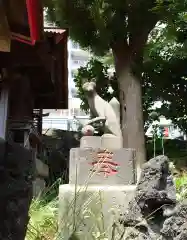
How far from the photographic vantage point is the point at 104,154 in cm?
591

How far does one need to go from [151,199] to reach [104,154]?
2.87 metres

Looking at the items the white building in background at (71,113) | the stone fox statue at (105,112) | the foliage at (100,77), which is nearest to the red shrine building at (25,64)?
the stone fox statue at (105,112)

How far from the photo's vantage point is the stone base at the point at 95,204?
4301 mm

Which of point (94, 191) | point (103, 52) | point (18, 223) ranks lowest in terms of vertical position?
point (94, 191)

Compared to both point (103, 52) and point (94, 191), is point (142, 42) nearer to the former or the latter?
point (103, 52)

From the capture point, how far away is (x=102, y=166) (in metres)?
5.75

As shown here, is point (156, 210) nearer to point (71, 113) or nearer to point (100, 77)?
point (100, 77)

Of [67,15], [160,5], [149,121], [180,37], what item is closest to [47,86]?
[67,15]

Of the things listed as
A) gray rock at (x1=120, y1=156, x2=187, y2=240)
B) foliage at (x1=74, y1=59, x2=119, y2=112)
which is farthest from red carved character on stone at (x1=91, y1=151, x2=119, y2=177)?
foliage at (x1=74, y1=59, x2=119, y2=112)

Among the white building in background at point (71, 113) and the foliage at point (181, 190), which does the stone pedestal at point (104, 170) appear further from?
the white building in background at point (71, 113)

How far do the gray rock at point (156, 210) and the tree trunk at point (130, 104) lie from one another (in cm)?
643

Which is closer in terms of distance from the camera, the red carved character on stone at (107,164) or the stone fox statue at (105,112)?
the red carved character on stone at (107,164)

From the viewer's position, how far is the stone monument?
5.19m

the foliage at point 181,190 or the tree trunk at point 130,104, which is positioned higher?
the tree trunk at point 130,104
